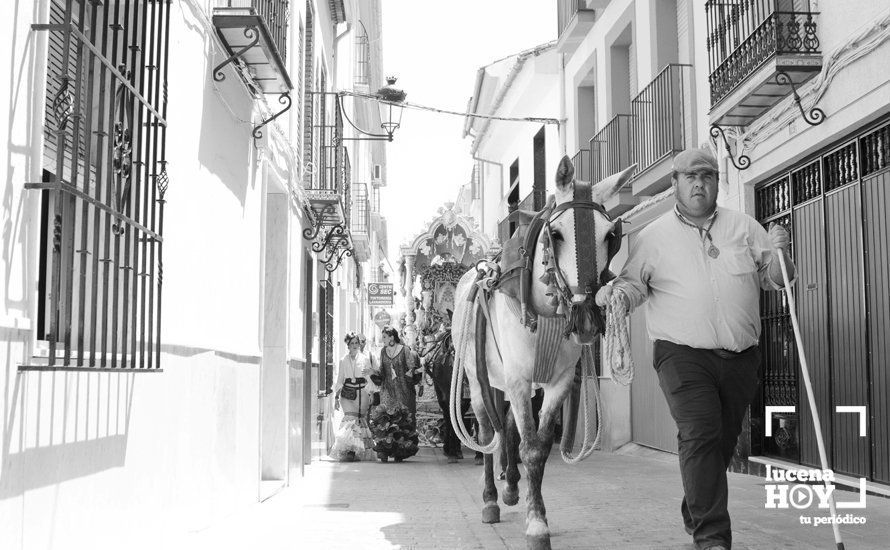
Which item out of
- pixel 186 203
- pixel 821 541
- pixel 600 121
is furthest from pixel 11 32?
pixel 600 121

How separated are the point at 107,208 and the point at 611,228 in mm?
2458

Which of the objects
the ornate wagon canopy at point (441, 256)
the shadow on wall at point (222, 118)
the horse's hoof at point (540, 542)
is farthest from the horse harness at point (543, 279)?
the ornate wagon canopy at point (441, 256)

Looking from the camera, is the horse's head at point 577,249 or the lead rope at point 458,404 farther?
the lead rope at point 458,404

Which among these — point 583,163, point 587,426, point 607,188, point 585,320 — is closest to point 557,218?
point 607,188

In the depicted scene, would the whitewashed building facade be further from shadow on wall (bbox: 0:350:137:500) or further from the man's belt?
the man's belt

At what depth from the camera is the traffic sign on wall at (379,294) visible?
79.7 ft

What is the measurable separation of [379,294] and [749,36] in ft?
55.4

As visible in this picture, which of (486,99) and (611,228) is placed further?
(486,99)

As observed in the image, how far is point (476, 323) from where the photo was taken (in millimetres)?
6223

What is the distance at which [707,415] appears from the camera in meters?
4.34

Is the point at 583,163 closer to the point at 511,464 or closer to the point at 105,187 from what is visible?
the point at 511,464

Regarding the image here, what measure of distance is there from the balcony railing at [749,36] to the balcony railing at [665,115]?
1.20 metres

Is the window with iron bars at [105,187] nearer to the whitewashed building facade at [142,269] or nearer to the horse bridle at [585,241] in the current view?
the whitewashed building facade at [142,269]

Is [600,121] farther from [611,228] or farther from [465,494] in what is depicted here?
[611,228]
